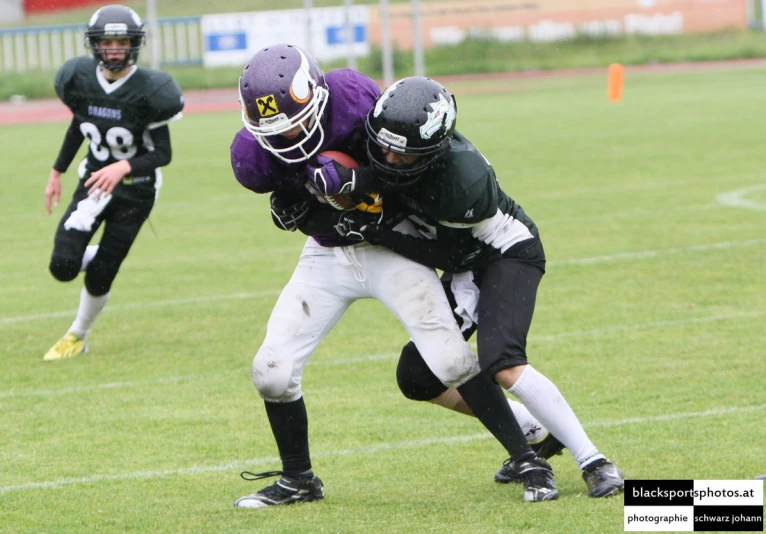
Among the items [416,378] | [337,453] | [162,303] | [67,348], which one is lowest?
[162,303]

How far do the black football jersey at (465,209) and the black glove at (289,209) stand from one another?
313 millimetres

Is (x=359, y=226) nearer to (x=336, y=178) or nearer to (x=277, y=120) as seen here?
(x=336, y=178)

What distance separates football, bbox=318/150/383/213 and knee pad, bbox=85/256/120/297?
120 inches

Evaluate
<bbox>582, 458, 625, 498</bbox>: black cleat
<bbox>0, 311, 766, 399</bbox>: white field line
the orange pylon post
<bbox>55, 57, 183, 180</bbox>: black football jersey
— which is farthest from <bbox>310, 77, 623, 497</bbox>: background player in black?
the orange pylon post

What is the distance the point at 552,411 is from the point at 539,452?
0.46m

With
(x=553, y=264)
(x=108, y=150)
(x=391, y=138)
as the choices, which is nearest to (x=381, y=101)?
(x=391, y=138)

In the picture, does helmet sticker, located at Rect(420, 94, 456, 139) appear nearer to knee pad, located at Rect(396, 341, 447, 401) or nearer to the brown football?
the brown football

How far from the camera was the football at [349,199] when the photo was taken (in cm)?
397

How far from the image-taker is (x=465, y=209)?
3.94m

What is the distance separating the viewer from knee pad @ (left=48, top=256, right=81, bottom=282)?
6625 mm

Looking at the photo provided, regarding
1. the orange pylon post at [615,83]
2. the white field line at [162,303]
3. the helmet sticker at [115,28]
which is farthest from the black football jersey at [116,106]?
the orange pylon post at [615,83]

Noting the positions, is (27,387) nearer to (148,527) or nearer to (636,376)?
(148,527)

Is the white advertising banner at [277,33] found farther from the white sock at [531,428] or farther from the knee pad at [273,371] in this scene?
the knee pad at [273,371]

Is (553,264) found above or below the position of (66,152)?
below
